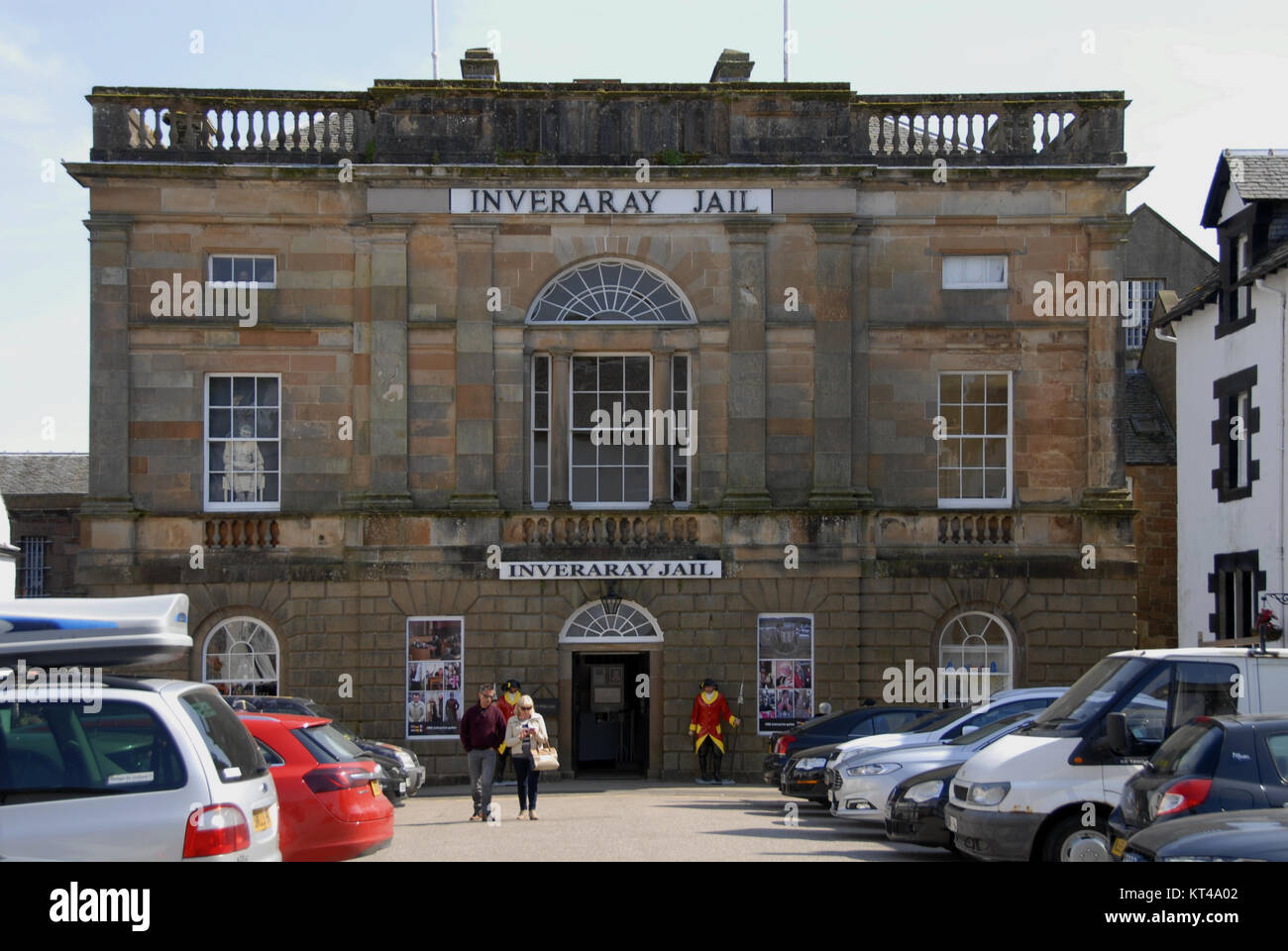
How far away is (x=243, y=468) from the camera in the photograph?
2919cm

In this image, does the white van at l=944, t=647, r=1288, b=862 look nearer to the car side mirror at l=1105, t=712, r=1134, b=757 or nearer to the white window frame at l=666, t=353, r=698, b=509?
the car side mirror at l=1105, t=712, r=1134, b=757

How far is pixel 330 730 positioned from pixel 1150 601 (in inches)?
1084

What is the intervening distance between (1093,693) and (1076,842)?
4.33 ft

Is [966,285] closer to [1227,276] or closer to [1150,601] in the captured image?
[1227,276]

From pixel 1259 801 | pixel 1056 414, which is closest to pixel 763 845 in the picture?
pixel 1259 801

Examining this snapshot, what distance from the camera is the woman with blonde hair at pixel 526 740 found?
20.5 meters

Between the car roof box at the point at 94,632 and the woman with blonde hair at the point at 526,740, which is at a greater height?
the car roof box at the point at 94,632

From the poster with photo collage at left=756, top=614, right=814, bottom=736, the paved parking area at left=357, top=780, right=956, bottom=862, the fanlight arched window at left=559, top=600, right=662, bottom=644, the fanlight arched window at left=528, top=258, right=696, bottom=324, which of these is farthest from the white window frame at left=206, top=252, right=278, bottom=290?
the poster with photo collage at left=756, top=614, right=814, bottom=736

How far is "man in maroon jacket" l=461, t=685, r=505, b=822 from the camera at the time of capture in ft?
67.8

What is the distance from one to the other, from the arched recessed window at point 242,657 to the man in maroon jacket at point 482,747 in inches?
351

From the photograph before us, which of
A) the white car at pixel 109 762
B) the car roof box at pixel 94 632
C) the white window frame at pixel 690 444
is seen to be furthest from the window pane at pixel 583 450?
the white car at pixel 109 762

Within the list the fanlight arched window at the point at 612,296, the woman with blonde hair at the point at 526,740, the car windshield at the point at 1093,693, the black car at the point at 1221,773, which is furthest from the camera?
the fanlight arched window at the point at 612,296

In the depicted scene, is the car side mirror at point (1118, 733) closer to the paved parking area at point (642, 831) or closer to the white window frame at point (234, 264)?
the paved parking area at point (642, 831)

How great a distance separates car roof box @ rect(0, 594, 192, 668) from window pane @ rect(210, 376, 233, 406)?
1964 centimetres
